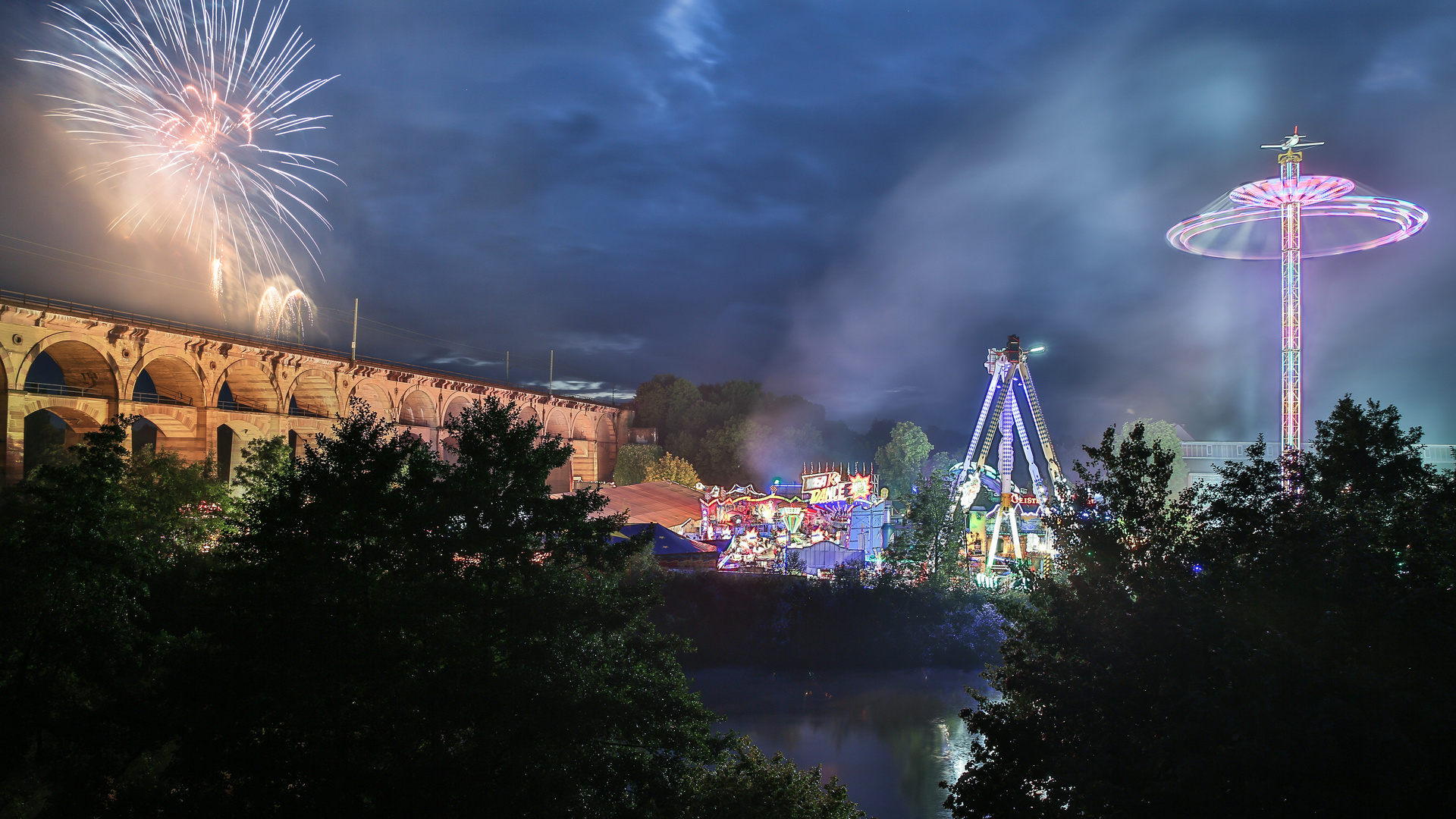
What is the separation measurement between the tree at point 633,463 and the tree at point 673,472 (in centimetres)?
194

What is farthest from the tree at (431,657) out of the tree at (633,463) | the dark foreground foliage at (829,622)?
the tree at (633,463)

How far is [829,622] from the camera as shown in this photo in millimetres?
38562

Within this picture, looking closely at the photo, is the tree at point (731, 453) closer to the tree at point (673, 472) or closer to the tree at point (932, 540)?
the tree at point (673, 472)

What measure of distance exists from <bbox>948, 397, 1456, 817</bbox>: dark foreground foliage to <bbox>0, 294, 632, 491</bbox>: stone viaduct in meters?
18.1

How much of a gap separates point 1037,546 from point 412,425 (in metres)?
47.5

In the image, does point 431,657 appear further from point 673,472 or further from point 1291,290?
point 673,472

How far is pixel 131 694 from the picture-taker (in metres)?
13.0

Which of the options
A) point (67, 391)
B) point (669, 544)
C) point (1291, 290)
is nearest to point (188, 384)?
point (67, 391)

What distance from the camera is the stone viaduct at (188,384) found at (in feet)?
125

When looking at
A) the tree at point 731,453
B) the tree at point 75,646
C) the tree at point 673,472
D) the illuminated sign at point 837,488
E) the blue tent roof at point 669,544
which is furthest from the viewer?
the tree at point 731,453

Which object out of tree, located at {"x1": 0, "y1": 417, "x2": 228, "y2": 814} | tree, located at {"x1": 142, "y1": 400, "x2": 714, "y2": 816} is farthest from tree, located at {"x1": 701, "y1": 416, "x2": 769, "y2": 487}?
tree, located at {"x1": 0, "y1": 417, "x2": 228, "y2": 814}

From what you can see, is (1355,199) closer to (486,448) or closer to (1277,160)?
(1277,160)

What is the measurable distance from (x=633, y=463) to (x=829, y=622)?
151 ft

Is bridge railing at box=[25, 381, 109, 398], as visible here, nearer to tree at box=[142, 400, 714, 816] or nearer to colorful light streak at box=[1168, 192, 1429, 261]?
tree at box=[142, 400, 714, 816]
